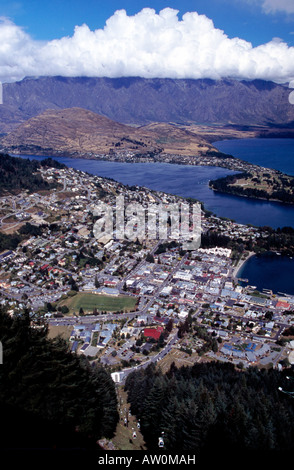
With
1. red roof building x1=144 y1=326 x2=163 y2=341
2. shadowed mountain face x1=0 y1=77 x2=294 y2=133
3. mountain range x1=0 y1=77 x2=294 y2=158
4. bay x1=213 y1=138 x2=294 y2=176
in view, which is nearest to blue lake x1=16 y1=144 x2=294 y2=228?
bay x1=213 y1=138 x2=294 y2=176

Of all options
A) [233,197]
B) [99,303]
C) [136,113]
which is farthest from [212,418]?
[136,113]

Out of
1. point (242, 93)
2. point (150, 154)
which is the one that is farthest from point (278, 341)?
point (242, 93)

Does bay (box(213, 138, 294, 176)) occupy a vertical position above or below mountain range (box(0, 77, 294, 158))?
below

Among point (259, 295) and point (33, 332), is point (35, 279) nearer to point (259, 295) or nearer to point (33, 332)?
point (259, 295)

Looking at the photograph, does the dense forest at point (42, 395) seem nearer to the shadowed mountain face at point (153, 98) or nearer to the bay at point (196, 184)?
the bay at point (196, 184)

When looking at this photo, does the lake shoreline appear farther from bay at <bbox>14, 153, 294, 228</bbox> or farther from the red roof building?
bay at <bbox>14, 153, 294, 228</bbox>

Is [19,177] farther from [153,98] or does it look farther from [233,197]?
[153,98]

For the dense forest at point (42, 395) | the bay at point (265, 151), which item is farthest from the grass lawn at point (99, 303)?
the bay at point (265, 151)
